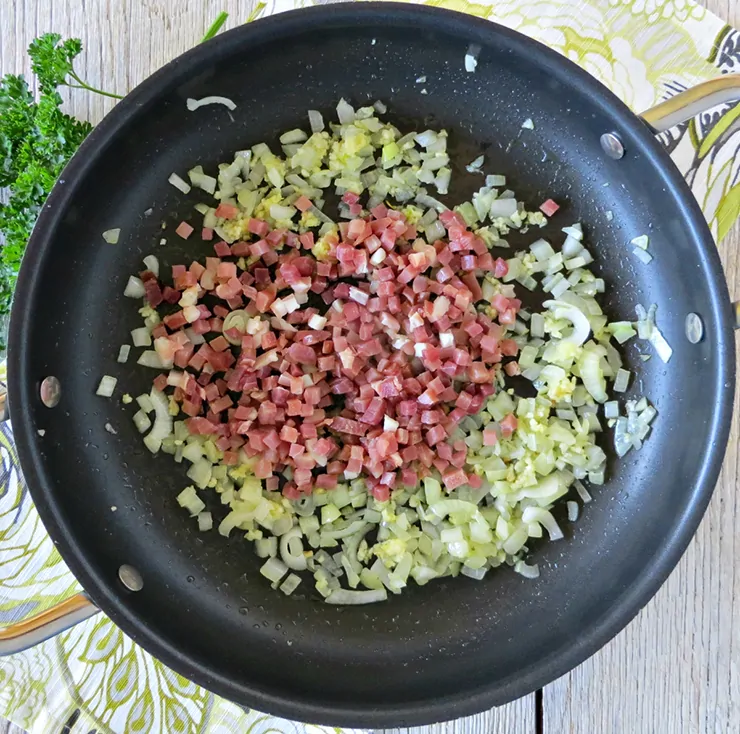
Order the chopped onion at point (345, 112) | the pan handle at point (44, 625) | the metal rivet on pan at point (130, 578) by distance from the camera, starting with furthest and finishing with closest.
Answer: the chopped onion at point (345, 112) < the metal rivet on pan at point (130, 578) < the pan handle at point (44, 625)

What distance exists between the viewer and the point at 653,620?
1311 millimetres

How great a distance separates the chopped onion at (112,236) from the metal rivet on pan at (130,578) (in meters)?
0.53

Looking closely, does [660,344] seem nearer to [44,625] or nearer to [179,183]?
[179,183]

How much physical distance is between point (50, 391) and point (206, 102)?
532 mm

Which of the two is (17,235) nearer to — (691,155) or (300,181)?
(300,181)

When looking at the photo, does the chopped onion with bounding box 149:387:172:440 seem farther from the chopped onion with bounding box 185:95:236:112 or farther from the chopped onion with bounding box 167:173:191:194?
the chopped onion with bounding box 185:95:236:112

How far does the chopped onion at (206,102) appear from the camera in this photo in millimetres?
1146

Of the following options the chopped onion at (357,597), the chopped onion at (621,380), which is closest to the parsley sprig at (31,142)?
the chopped onion at (357,597)

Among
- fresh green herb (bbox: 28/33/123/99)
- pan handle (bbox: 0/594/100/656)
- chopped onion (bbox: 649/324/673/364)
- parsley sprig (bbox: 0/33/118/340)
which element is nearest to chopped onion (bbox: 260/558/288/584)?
pan handle (bbox: 0/594/100/656)

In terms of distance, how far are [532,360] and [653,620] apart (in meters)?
0.54

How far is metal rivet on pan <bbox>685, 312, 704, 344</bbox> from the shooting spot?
1151mm

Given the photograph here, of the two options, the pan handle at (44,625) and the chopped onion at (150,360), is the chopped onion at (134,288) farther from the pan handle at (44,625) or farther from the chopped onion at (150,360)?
the pan handle at (44,625)

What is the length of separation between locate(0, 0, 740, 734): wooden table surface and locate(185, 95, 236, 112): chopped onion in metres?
0.25

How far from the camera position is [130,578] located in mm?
1144
